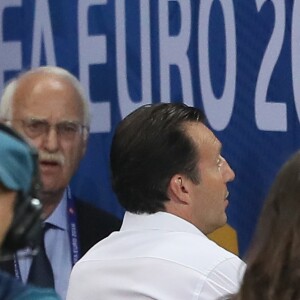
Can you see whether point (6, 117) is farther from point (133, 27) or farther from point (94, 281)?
point (94, 281)

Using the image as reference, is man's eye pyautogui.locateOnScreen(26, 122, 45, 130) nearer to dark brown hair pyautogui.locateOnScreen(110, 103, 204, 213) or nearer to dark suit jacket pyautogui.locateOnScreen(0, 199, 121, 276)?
dark suit jacket pyautogui.locateOnScreen(0, 199, 121, 276)

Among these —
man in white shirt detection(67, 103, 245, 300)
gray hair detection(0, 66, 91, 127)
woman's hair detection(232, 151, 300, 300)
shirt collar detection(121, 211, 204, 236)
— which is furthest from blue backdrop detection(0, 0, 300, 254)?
woman's hair detection(232, 151, 300, 300)

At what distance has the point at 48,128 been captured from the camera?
3924 millimetres

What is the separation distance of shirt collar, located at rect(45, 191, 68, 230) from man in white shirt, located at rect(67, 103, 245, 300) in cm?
88

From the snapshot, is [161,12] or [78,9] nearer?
[161,12]

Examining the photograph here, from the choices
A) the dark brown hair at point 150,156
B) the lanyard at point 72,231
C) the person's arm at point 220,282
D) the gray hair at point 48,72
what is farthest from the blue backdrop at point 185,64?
the person's arm at point 220,282

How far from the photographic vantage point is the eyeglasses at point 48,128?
12.9 feet

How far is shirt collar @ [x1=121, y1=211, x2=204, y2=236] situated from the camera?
276 centimetres

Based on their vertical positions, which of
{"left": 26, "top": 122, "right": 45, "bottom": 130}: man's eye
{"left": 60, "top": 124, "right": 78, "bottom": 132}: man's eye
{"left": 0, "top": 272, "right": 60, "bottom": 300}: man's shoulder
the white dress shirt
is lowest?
{"left": 60, "top": 124, "right": 78, "bottom": 132}: man's eye

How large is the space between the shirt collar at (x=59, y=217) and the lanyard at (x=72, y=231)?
0.01 metres

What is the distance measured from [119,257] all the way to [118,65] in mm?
1375

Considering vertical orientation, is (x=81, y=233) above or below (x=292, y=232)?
below

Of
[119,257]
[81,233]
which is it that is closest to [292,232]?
[119,257]

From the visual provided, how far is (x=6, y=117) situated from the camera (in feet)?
13.2
